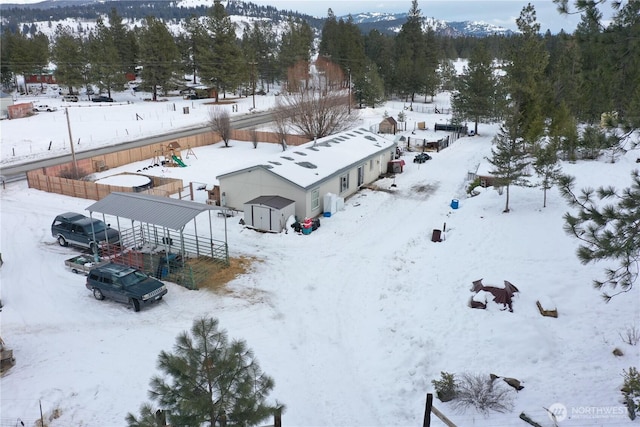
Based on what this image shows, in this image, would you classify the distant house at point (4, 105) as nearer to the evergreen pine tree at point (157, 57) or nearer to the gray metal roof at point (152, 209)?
the evergreen pine tree at point (157, 57)

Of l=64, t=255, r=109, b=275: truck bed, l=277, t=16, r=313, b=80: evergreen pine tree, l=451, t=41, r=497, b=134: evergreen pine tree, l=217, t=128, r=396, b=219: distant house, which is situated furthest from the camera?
l=277, t=16, r=313, b=80: evergreen pine tree

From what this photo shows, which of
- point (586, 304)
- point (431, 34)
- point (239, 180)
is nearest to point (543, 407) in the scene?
point (586, 304)

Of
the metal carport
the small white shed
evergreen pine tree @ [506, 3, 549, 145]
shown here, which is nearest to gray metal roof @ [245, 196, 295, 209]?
the small white shed

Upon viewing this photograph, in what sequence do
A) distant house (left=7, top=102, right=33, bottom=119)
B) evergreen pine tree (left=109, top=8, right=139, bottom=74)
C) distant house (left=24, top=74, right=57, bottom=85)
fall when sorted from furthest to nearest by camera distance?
distant house (left=24, top=74, right=57, bottom=85) → evergreen pine tree (left=109, top=8, right=139, bottom=74) → distant house (left=7, top=102, right=33, bottom=119)

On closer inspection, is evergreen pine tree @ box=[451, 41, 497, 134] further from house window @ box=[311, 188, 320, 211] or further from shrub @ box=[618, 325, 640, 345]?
shrub @ box=[618, 325, 640, 345]

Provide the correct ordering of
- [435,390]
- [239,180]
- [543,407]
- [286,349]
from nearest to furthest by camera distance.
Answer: [543,407], [435,390], [286,349], [239,180]

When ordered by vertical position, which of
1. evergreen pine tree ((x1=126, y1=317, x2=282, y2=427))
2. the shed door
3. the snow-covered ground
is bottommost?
the snow-covered ground

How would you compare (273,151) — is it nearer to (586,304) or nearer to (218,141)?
(218,141)
